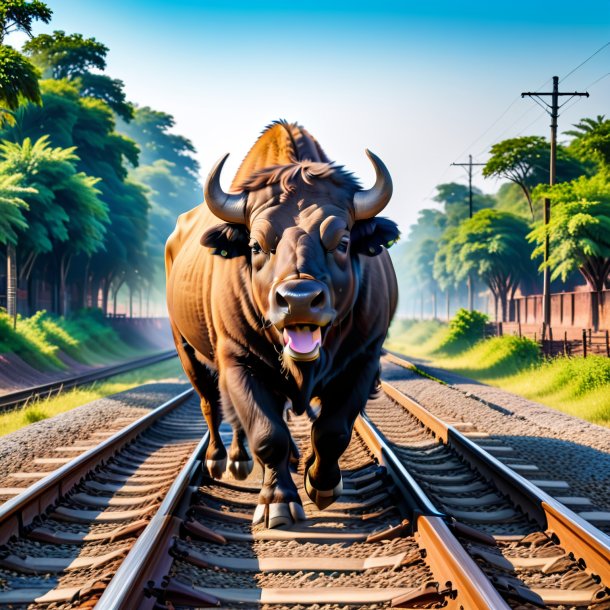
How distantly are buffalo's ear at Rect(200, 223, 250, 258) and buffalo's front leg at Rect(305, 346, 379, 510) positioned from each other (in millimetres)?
1271

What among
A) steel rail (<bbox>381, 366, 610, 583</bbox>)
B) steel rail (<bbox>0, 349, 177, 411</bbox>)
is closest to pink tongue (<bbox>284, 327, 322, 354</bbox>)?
steel rail (<bbox>381, 366, 610, 583</bbox>)

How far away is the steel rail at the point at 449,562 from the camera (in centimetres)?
364

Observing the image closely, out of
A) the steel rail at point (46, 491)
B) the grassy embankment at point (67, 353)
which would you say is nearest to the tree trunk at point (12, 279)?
the grassy embankment at point (67, 353)

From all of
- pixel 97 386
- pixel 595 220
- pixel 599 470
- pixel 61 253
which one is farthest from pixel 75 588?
pixel 61 253

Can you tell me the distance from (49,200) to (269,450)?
22.7 meters

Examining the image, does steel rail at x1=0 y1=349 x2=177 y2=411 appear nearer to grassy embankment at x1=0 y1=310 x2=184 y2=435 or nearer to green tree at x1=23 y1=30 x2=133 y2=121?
grassy embankment at x1=0 y1=310 x2=184 y2=435

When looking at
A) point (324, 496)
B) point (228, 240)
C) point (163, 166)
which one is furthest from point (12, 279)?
point (163, 166)

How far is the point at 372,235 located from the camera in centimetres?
580

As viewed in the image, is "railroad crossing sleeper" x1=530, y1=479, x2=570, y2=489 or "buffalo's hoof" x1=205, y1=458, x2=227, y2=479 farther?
"buffalo's hoof" x1=205, y1=458, x2=227, y2=479

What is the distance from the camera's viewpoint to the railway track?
403cm

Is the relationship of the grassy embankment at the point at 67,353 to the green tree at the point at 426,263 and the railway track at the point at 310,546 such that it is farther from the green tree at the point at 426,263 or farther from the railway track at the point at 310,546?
the green tree at the point at 426,263

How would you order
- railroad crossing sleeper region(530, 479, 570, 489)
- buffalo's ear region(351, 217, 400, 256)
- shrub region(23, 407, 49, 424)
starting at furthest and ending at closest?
1. shrub region(23, 407, 49, 424)
2. railroad crossing sleeper region(530, 479, 570, 489)
3. buffalo's ear region(351, 217, 400, 256)

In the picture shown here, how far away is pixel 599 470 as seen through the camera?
7.77 m

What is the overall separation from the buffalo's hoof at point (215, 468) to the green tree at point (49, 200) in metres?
18.3
